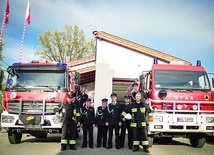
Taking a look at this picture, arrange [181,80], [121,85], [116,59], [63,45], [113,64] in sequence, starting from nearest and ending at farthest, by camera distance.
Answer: [181,80]
[113,64]
[116,59]
[121,85]
[63,45]

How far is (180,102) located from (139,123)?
151 centimetres

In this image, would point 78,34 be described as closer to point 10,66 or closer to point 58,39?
point 58,39

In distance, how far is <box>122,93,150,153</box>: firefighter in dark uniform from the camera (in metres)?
7.30

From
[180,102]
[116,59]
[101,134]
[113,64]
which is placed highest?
[116,59]

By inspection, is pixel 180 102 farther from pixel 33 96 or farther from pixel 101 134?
pixel 33 96

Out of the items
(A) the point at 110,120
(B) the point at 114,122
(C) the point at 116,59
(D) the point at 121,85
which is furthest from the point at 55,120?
(D) the point at 121,85

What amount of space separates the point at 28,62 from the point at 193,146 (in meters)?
6.52

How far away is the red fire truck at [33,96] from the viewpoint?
7801 mm

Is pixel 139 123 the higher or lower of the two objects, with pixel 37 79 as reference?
lower

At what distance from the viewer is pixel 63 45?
3369cm

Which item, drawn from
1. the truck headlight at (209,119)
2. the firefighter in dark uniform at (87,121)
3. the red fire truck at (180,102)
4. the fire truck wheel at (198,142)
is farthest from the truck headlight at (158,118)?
the firefighter in dark uniform at (87,121)

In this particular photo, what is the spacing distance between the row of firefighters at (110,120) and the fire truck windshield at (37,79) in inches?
31.9

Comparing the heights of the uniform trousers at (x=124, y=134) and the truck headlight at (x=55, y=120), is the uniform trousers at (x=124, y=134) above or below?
below

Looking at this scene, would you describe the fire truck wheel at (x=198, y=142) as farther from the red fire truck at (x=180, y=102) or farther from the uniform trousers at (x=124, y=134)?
the uniform trousers at (x=124, y=134)
